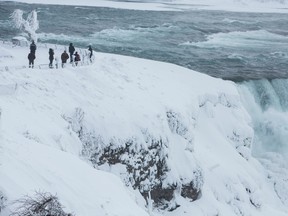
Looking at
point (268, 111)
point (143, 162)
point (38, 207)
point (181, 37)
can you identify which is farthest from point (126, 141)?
point (181, 37)

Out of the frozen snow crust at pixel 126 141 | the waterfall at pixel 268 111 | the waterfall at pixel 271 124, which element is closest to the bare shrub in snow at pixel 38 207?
the frozen snow crust at pixel 126 141

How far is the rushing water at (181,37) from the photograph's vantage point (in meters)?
39.0

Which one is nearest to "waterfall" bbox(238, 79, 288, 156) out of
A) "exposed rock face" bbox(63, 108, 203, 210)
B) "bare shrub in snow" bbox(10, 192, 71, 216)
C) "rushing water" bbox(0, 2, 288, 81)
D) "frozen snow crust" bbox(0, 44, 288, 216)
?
"rushing water" bbox(0, 2, 288, 81)

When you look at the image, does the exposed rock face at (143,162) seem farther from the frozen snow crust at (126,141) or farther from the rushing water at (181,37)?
the rushing water at (181,37)

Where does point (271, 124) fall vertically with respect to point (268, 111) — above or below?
below

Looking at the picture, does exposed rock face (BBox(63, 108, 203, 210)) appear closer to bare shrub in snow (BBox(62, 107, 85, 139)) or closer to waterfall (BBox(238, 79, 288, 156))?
bare shrub in snow (BBox(62, 107, 85, 139))

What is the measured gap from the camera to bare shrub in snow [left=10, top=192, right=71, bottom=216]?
7801 mm

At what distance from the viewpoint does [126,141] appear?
673 inches

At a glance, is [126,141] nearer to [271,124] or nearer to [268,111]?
[271,124]

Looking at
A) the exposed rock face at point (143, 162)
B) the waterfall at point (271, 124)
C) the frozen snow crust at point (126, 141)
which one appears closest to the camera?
the frozen snow crust at point (126, 141)

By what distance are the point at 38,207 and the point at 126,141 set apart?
9349 mm

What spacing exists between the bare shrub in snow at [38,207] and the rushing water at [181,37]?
2831 cm

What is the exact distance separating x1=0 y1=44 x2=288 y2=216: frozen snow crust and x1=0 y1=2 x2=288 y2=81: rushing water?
426 inches

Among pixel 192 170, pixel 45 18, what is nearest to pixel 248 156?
pixel 192 170
